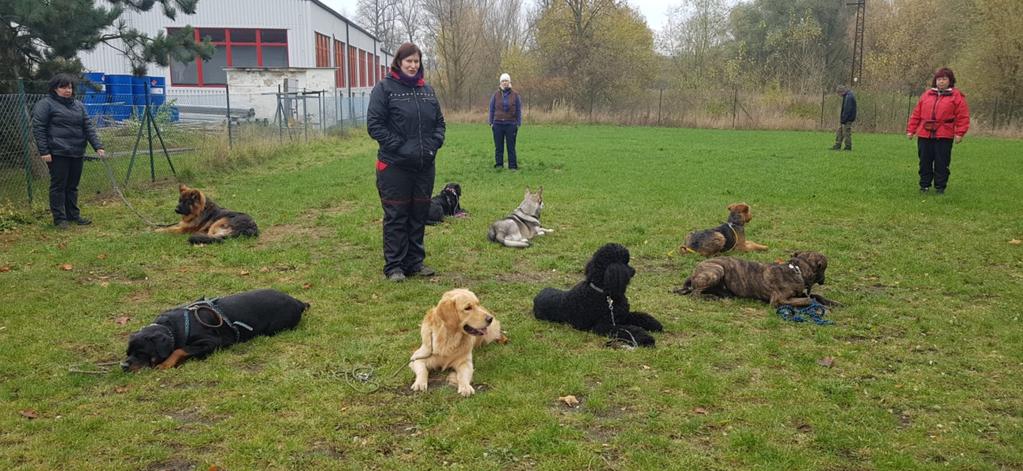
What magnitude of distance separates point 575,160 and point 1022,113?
21.9 meters

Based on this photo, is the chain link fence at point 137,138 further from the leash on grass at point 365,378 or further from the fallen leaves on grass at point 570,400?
the fallen leaves on grass at point 570,400

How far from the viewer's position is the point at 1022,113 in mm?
28656

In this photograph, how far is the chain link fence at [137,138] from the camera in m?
10.7

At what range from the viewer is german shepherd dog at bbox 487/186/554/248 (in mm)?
8570

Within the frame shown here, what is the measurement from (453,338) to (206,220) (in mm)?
5642

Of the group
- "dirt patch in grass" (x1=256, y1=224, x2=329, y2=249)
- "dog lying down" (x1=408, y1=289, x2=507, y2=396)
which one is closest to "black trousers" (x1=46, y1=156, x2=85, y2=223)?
"dirt patch in grass" (x1=256, y1=224, x2=329, y2=249)

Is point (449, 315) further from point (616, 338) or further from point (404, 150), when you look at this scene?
point (404, 150)

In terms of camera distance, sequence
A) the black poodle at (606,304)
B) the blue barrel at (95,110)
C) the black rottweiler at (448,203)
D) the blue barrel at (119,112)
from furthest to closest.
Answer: the blue barrel at (119,112) < the blue barrel at (95,110) < the black rottweiler at (448,203) < the black poodle at (606,304)

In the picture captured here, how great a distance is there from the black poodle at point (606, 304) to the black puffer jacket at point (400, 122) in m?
2.08

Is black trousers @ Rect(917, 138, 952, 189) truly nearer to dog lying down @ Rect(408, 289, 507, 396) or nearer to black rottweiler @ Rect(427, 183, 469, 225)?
black rottweiler @ Rect(427, 183, 469, 225)

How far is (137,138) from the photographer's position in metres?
13.1

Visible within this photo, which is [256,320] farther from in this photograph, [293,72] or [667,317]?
[293,72]

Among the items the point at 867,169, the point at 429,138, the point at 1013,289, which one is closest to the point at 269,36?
the point at 867,169

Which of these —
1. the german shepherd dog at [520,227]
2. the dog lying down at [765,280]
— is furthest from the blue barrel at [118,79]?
the dog lying down at [765,280]
